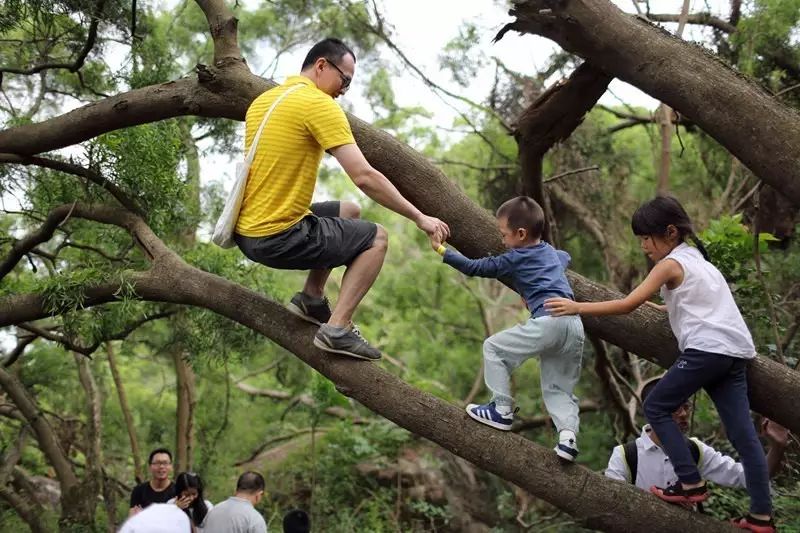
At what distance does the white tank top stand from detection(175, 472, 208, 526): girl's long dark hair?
328 centimetres

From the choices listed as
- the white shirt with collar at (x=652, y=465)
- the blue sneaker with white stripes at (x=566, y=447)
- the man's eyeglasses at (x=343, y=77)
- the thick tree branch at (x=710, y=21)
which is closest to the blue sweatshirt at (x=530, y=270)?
the blue sneaker with white stripes at (x=566, y=447)

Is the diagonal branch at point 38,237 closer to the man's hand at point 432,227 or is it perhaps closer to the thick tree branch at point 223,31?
the thick tree branch at point 223,31

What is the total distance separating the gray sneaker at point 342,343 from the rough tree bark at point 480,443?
53 mm

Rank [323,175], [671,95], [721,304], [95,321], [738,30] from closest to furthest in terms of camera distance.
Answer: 1. [721,304]
2. [671,95]
3. [95,321]
4. [738,30]
5. [323,175]

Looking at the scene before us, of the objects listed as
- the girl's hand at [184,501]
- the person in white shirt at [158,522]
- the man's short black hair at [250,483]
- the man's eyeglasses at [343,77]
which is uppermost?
the man's eyeglasses at [343,77]

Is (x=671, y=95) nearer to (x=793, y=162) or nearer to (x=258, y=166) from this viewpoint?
(x=793, y=162)

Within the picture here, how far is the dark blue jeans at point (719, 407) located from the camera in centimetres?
355

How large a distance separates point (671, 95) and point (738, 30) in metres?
3.85

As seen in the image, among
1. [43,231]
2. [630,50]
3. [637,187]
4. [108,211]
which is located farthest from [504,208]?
[637,187]

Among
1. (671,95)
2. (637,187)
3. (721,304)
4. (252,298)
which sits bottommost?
(252,298)

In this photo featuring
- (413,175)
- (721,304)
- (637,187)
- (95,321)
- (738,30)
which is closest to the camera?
(721,304)

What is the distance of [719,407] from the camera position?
3729 mm

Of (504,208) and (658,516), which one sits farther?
(504,208)

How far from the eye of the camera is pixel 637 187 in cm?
1277
